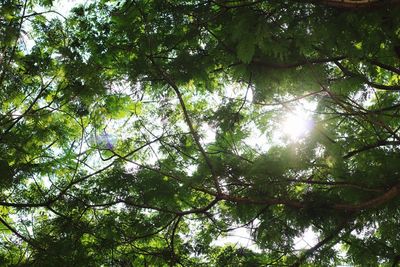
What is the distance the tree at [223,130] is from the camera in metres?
3.52

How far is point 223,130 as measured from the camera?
489 cm

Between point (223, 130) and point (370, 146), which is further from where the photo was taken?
point (223, 130)

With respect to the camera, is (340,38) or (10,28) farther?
(10,28)

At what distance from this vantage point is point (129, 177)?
473 centimetres

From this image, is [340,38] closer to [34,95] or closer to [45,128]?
[45,128]

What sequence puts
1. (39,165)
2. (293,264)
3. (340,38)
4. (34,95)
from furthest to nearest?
(34,95) → (39,165) → (293,264) → (340,38)

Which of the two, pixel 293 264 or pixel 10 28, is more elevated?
pixel 10 28

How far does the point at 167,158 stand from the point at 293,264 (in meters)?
2.39

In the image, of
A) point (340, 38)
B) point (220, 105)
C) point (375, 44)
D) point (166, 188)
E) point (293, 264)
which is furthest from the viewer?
point (220, 105)

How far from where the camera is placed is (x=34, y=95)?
6.34m

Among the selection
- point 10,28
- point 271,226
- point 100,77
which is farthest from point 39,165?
point 271,226

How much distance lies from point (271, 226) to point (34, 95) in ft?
15.0

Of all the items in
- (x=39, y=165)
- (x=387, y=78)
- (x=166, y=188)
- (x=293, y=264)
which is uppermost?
(x=387, y=78)

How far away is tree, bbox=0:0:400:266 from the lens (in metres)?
3.52
